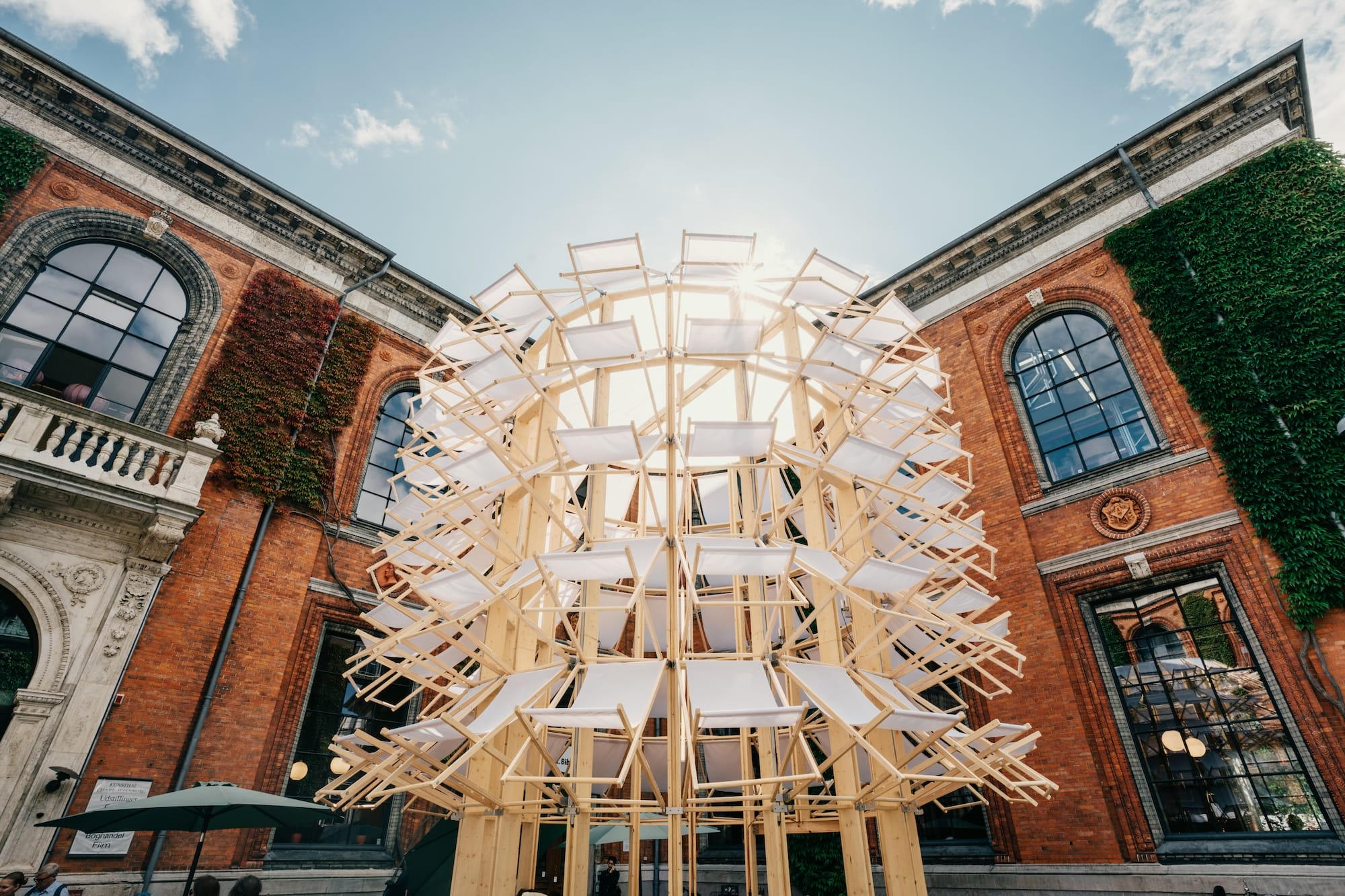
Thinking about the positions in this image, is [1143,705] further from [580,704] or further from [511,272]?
[511,272]

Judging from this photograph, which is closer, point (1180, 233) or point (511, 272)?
point (511, 272)

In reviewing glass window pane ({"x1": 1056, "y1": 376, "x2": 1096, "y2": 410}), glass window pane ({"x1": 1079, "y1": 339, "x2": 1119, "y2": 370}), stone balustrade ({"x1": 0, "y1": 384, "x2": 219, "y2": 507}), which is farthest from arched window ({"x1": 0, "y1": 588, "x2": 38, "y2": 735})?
glass window pane ({"x1": 1079, "y1": 339, "x2": 1119, "y2": 370})

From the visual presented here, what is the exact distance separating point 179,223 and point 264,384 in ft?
10.6

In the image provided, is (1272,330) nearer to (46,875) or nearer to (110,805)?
(46,875)

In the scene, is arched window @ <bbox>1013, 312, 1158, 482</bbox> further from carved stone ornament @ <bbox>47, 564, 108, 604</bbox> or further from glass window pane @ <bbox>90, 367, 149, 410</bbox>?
glass window pane @ <bbox>90, 367, 149, 410</bbox>

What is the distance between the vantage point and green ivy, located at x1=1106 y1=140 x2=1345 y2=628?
856 cm

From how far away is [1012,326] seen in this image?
41.5 feet

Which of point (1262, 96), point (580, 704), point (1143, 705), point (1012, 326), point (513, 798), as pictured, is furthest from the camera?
point (1012, 326)

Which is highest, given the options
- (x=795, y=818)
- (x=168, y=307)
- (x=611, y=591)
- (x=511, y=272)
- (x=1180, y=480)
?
(x=168, y=307)

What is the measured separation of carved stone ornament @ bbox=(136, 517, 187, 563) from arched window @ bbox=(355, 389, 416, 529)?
117 inches

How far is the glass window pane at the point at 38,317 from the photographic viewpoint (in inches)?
397

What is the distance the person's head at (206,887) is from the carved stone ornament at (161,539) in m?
4.95

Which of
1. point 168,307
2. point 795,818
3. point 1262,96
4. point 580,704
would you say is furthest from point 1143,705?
point 168,307

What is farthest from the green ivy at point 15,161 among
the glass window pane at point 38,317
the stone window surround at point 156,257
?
the glass window pane at point 38,317
